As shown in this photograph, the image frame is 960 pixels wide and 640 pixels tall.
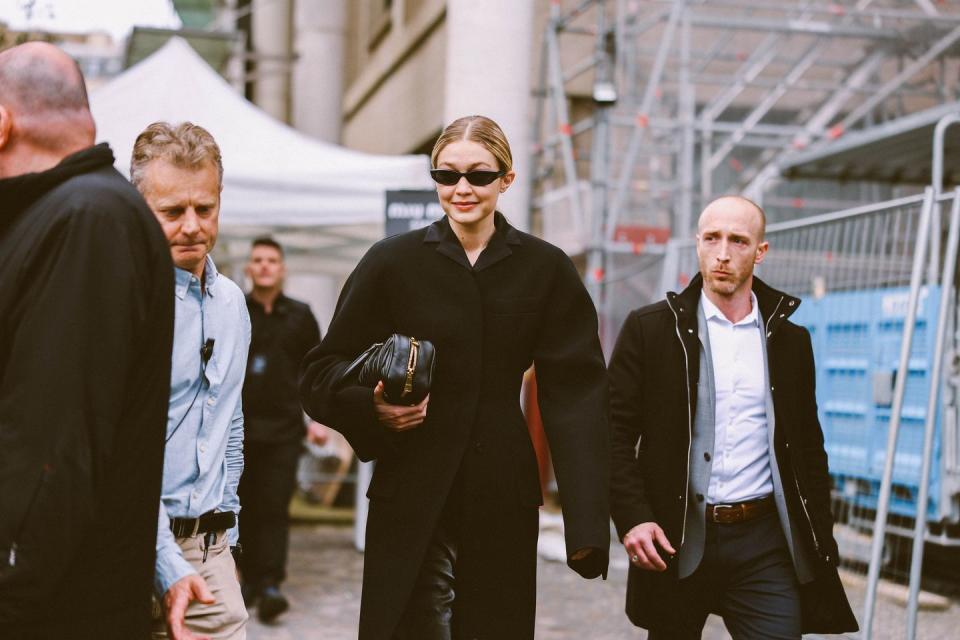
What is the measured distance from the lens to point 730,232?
4105mm

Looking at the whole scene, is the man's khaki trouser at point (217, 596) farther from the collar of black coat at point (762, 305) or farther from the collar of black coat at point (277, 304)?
the collar of black coat at point (277, 304)

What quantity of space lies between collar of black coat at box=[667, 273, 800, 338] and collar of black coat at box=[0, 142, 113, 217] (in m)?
2.34

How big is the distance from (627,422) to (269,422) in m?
3.63

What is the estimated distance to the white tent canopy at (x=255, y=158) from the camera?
8.38m

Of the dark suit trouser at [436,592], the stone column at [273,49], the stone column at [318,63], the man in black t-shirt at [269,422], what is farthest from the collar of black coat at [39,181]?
the stone column at [273,49]

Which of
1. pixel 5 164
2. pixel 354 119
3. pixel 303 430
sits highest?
pixel 354 119

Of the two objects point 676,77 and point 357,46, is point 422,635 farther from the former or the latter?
point 357,46

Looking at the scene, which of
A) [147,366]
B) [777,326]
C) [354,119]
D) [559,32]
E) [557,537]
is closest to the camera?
[147,366]

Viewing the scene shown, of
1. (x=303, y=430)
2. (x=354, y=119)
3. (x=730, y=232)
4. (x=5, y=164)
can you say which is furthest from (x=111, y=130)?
(x=354, y=119)

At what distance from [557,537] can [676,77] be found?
5.28 metres

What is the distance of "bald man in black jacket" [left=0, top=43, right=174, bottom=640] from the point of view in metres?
1.93

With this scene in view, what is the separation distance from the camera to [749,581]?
12.9ft

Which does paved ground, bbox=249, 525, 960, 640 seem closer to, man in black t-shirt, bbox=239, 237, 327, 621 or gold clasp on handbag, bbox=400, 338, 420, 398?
man in black t-shirt, bbox=239, 237, 327, 621

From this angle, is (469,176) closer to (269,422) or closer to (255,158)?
(269,422)
